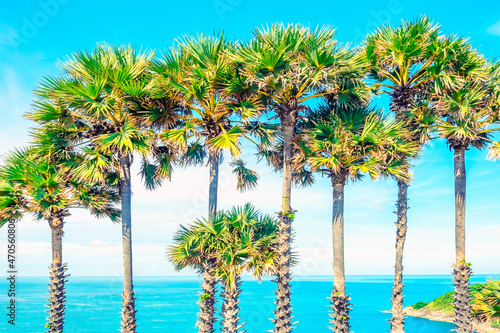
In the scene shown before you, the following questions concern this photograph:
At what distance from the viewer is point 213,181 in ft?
40.9

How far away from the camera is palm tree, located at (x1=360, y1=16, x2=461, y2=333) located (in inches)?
496

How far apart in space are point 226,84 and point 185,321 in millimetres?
69853

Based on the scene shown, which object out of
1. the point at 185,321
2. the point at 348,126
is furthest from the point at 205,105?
the point at 185,321

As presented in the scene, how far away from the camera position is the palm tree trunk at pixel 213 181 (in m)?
12.2

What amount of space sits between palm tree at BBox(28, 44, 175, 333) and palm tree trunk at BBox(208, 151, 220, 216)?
1.44 metres

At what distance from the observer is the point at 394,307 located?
12.5m

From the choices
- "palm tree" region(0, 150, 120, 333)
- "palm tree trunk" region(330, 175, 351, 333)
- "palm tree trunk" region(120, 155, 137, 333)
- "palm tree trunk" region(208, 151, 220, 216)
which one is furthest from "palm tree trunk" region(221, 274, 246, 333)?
"palm tree" region(0, 150, 120, 333)

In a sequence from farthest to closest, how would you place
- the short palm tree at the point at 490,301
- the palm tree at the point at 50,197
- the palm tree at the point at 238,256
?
the palm tree at the point at 50,197 < the palm tree at the point at 238,256 < the short palm tree at the point at 490,301

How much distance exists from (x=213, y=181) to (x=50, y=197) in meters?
4.82

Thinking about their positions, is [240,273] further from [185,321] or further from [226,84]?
[185,321]

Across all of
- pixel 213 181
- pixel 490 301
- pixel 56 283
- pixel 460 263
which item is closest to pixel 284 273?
pixel 213 181

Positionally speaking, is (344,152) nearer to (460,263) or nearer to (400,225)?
(400,225)

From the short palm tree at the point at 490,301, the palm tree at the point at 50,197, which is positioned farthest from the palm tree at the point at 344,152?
the palm tree at the point at 50,197

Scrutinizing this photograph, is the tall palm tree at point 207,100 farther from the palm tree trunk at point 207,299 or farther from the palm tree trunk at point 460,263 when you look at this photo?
the palm tree trunk at point 460,263
